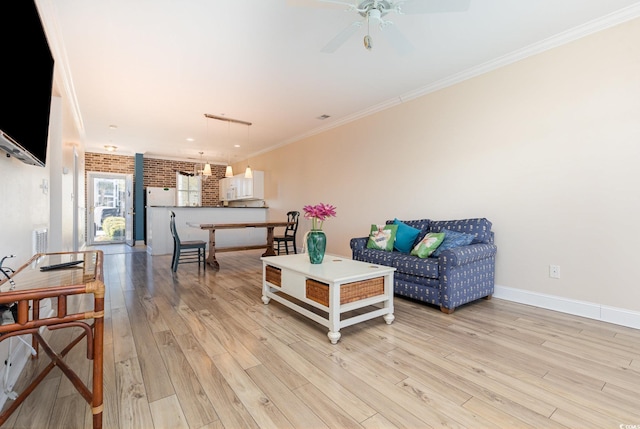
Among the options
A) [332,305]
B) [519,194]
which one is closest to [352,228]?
[519,194]

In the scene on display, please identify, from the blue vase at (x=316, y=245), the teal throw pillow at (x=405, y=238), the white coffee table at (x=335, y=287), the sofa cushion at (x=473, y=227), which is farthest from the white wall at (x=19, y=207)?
the sofa cushion at (x=473, y=227)

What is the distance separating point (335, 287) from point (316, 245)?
64 centimetres

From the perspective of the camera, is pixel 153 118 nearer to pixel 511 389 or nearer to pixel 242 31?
pixel 242 31

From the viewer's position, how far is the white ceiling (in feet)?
7.97

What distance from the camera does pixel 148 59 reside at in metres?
3.18

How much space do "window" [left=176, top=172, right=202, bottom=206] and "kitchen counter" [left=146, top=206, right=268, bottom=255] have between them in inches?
84.2

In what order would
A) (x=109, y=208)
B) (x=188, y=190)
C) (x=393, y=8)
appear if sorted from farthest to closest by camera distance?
(x=188, y=190)
(x=109, y=208)
(x=393, y=8)

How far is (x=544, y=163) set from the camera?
2902 mm

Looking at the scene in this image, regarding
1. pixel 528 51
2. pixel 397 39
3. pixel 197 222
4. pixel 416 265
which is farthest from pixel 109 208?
pixel 528 51

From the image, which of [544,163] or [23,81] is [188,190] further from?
[544,163]

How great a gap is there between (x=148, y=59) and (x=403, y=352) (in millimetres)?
3718

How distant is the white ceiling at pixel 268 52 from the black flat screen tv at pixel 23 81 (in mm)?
894

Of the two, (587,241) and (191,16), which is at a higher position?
(191,16)

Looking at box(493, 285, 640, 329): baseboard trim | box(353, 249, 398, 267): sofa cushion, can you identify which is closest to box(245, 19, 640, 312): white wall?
box(493, 285, 640, 329): baseboard trim
